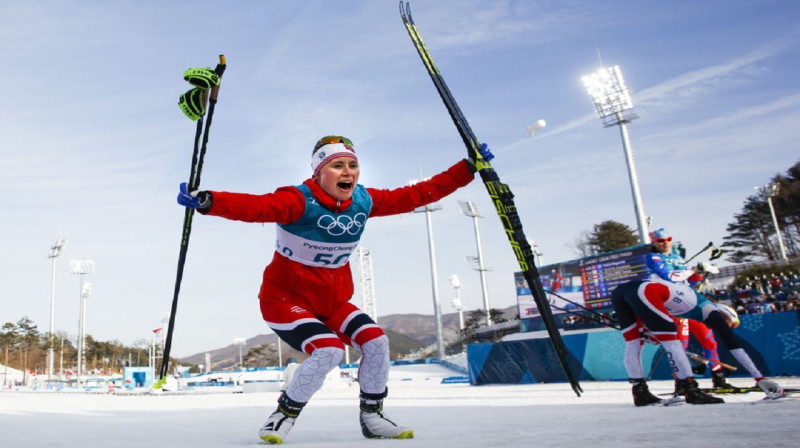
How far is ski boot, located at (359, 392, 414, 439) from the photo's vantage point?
3.57 meters

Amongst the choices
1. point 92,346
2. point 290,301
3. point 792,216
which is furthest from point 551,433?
point 92,346

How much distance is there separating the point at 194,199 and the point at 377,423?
Answer: 70.2 inches

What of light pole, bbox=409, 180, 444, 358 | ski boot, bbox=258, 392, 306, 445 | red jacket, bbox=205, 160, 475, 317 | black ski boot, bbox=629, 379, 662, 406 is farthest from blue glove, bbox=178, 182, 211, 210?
light pole, bbox=409, 180, 444, 358

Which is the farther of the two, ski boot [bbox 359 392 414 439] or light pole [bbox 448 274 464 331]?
light pole [bbox 448 274 464 331]

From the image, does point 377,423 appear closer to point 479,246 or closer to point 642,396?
point 642,396

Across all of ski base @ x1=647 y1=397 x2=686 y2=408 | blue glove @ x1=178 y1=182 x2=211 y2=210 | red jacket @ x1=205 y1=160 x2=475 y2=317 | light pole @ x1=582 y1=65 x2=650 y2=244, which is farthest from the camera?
light pole @ x1=582 y1=65 x2=650 y2=244

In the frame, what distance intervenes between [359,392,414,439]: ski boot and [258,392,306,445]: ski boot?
1.46 feet

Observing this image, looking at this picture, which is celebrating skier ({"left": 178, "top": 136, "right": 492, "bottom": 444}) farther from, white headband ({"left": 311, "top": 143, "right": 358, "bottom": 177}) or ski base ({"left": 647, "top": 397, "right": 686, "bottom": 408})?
ski base ({"left": 647, "top": 397, "right": 686, "bottom": 408})

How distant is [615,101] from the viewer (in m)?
32.7

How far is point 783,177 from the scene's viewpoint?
5075 cm

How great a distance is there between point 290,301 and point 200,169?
1.05m

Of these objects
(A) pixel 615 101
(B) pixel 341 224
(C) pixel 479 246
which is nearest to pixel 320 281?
(B) pixel 341 224

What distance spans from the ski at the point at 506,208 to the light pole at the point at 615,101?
26.7 m

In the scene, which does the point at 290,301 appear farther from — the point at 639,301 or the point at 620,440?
the point at 639,301
